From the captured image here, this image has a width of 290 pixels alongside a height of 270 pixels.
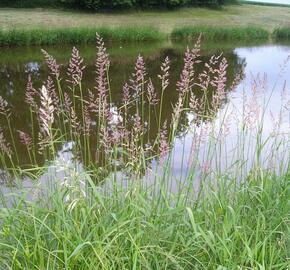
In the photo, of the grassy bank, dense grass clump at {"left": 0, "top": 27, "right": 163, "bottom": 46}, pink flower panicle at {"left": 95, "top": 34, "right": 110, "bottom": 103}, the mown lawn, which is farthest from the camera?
the mown lawn

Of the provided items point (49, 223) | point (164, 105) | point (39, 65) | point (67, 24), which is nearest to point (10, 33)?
point (39, 65)

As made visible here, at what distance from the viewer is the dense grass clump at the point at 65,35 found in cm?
1884

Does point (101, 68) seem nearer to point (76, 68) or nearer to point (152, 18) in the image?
point (76, 68)

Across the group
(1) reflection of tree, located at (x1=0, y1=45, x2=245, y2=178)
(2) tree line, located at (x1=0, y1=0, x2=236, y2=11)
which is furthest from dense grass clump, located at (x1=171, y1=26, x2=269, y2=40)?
(2) tree line, located at (x1=0, y1=0, x2=236, y2=11)

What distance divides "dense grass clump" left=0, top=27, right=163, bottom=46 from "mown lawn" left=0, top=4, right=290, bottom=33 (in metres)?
2.13

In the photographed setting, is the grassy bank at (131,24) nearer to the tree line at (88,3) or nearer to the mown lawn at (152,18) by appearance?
the mown lawn at (152,18)

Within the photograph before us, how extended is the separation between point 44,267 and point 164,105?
29.8 ft

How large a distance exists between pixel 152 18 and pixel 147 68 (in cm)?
1408

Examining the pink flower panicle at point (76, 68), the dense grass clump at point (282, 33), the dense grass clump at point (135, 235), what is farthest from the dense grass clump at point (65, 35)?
the dense grass clump at point (135, 235)

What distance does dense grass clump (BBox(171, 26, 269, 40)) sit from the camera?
2386 cm

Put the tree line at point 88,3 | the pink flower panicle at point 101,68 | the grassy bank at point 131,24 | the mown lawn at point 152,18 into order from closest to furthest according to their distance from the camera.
→ the pink flower panicle at point 101,68 → the grassy bank at point 131,24 → the mown lawn at point 152,18 → the tree line at point 88,3

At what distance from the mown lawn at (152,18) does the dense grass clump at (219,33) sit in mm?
1846

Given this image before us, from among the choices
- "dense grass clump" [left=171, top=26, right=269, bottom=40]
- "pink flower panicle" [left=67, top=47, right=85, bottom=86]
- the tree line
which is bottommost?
"dense grass clump" [left=171, top=26, right=269, bottom=40]

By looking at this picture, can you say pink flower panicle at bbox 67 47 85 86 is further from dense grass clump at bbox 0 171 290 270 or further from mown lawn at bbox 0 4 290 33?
mown lawn at bbox 0 4 290 33
